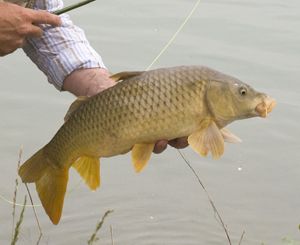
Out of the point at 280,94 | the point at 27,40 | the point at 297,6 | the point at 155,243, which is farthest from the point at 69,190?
the point at 297,6

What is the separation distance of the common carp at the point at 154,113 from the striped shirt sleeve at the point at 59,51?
2.13 ft

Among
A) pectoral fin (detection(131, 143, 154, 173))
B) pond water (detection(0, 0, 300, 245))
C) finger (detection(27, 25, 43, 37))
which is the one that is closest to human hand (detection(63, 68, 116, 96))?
finger (detection(27, 25, 43, 37))

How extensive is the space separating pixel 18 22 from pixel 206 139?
780mm

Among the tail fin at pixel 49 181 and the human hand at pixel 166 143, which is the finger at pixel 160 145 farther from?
the tail fin at pixel 49 181

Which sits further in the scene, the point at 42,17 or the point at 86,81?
the point at 86,81

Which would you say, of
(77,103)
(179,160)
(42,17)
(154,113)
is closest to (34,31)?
(42,17)

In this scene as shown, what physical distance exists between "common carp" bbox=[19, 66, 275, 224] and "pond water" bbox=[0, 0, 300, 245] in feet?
5.93

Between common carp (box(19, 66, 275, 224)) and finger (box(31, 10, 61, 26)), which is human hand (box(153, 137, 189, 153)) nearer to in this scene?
common carp (box(19, 66, 275, 224))

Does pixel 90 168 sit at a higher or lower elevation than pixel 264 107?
lower

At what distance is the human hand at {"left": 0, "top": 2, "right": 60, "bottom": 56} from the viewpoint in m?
2.79

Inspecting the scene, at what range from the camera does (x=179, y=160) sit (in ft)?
17.1

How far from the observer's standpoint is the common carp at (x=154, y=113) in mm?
2496

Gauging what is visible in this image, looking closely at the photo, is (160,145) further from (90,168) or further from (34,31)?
(34,31)

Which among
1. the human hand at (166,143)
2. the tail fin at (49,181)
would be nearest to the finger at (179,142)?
the human hand at (166,143)
